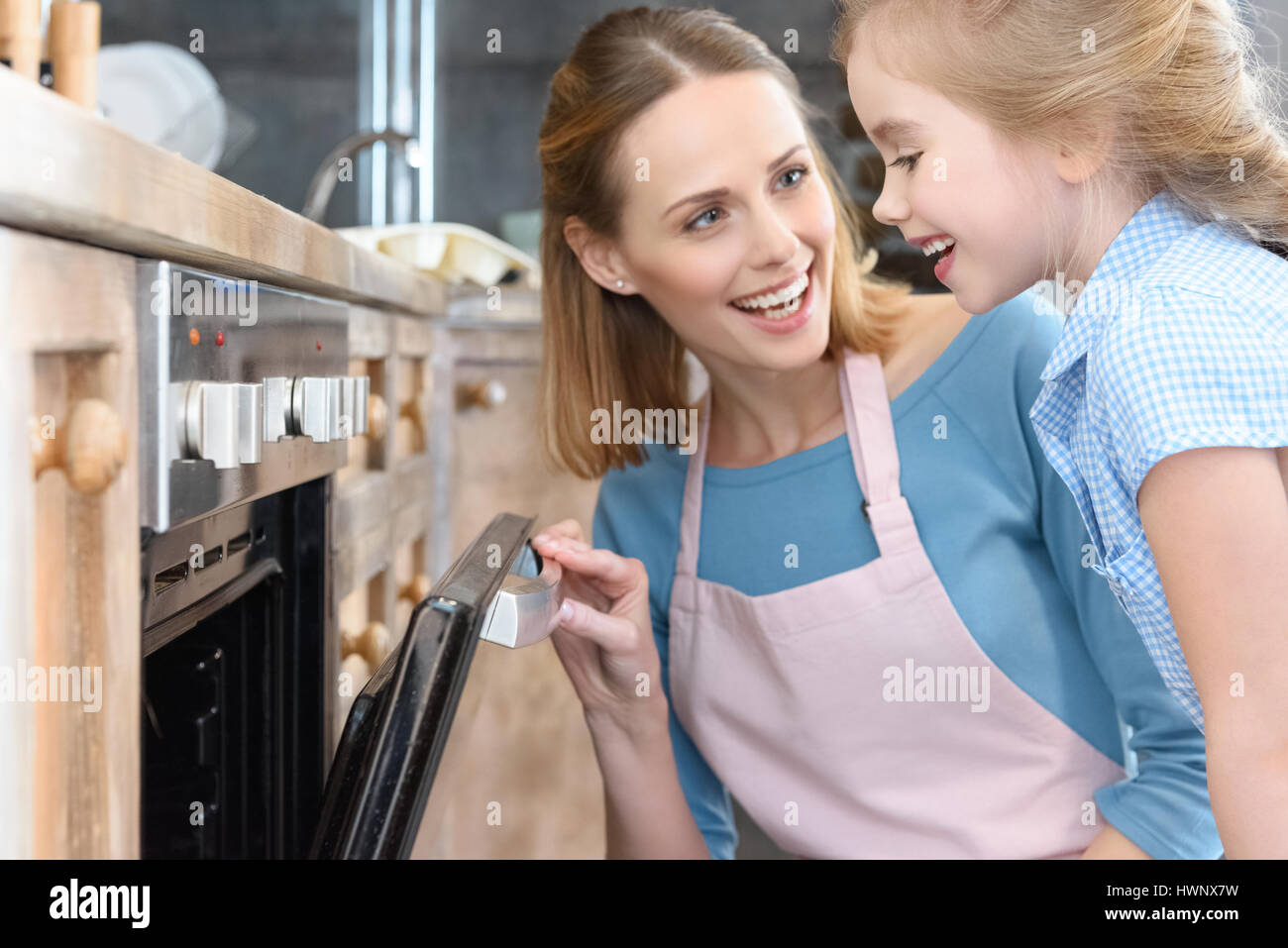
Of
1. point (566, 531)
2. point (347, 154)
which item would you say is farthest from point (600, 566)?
point (347, 154)

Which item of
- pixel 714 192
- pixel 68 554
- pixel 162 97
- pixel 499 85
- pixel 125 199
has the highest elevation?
pixel 499 85

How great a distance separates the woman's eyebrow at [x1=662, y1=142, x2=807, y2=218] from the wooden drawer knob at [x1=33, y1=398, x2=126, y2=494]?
2.39 feet

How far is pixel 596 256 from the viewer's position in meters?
1.28

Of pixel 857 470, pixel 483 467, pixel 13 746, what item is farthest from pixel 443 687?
pixel 483 467

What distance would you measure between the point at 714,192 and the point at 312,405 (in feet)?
1.70

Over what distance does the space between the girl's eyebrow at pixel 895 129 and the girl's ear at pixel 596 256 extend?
0.43 m

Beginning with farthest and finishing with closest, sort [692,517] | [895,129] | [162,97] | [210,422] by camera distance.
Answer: [162,97], [692,517], [895,129], [210,422]

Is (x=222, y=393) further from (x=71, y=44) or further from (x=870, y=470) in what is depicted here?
(x=870, y=470)

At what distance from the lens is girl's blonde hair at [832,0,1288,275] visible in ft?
2.56

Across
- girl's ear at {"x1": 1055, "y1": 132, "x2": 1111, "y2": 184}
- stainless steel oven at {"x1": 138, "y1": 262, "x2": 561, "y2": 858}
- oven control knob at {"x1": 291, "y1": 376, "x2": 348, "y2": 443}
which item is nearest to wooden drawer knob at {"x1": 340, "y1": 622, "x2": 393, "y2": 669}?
stainless steel oven at {"x1": 138, "y1": 262, "x2": 561, "y2": 858}

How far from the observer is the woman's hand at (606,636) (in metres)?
0.96

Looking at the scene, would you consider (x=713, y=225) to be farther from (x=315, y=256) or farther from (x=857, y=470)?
(x=315, y=256)

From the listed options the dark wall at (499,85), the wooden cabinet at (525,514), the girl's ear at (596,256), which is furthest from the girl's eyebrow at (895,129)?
the dark wall at (499,85)
